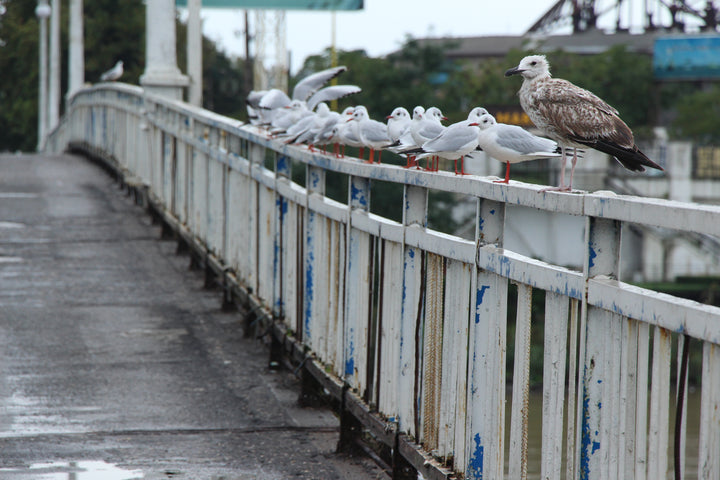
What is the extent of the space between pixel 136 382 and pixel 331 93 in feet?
7.30

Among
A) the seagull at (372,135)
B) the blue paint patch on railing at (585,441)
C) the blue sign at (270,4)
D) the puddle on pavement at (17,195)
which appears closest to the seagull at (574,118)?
the blue paint patch on railing at (585,441)

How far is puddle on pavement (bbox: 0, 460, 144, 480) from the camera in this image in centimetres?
513

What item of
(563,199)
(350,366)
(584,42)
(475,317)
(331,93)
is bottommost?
(350,366)

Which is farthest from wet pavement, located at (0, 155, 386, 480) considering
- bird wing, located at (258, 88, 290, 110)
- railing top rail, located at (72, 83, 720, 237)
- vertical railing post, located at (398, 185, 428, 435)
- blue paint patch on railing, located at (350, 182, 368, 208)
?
bird wing, located at (258, 88, 290, 110)

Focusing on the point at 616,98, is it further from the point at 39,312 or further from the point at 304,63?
the point at 39,312

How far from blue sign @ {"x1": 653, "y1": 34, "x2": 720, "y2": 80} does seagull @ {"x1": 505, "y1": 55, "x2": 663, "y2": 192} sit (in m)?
69.7

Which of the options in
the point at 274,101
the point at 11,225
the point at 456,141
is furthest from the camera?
the point at 11,225

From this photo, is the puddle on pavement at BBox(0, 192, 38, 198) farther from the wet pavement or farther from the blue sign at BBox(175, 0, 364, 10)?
the blue sign at BBox(175, 0, 364, 10)

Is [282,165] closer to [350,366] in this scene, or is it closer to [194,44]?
[350,366]

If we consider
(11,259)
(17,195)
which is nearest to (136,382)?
(11,259)

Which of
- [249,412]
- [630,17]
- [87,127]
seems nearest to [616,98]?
[630,17]

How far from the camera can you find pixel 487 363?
13.3 feet

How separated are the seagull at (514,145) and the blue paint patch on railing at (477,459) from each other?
958mm

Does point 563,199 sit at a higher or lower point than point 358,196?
higher
